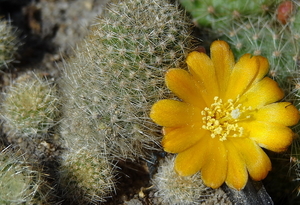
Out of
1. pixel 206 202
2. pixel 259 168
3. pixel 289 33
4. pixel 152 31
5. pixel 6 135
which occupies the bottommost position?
pixel 206 202

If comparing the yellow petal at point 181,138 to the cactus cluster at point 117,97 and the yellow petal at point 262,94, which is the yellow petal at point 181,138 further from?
the yellow petal at point 262,94

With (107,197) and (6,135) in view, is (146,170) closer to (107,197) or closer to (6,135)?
(107,197)

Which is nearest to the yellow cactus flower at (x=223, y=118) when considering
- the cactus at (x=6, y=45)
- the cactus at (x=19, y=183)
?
the cactus at (x=19, y=183)

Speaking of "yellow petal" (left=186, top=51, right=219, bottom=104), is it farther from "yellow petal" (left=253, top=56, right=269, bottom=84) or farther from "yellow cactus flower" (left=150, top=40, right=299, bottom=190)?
"yellow petal" (left=253, top=56, right=269, bottom=84)

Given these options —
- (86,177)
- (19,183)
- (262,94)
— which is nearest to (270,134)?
(262,94)

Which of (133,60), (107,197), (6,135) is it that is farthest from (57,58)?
(107,197)

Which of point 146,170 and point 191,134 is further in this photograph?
point 146,170

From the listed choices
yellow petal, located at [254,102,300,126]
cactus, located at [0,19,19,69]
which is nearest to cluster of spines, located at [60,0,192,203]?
yellow petal, located at [254,102,300,126]
